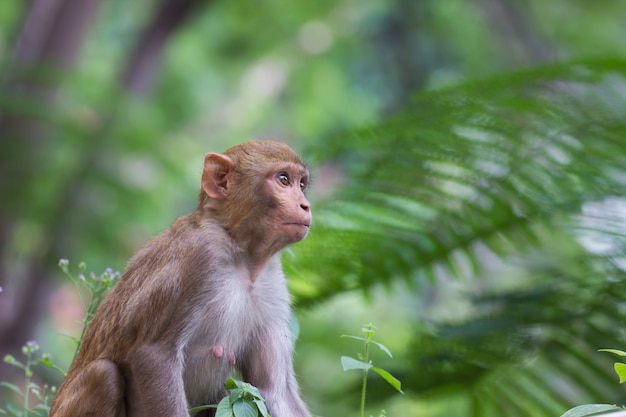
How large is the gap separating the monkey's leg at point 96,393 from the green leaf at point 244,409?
1.39 ft

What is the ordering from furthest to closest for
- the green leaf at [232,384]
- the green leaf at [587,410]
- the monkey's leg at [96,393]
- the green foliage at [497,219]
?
the green foliage at [497,219], the monkey's leg at [96,393], the green leaf at [232,384], the green leaf at [587,410]

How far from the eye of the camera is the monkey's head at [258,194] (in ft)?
11.2

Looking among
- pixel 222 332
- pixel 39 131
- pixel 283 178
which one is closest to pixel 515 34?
pixel 39 131

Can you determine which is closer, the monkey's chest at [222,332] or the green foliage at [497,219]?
the monkey's chest at [222,332]

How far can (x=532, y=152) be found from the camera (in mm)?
5160

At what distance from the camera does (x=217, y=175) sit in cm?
356

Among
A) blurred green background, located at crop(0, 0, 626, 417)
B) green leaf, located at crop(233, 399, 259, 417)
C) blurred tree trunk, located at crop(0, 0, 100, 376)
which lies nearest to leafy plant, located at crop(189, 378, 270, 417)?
green leaf, located at crop(233, 399, 259, 417)

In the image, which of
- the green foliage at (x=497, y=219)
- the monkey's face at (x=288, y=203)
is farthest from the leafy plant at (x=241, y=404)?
the green foliage at (x=497, y=219)

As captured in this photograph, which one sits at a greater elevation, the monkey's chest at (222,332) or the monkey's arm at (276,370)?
the monkey's chest at (222,332)

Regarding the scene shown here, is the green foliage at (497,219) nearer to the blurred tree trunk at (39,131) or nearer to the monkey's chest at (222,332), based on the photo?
the monkey's chest at (222,332)

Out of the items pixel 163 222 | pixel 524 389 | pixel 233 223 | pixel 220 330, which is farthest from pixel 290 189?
pixel 163 222

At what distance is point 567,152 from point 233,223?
225 centimetres

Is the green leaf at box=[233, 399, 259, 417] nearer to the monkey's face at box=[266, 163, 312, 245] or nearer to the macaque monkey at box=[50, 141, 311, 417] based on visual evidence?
the macaque monkey at box=[50, 141, 311, 417]

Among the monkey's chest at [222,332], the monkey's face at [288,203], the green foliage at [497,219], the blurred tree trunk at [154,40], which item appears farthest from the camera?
the blurred tree trunk at [154,40]
